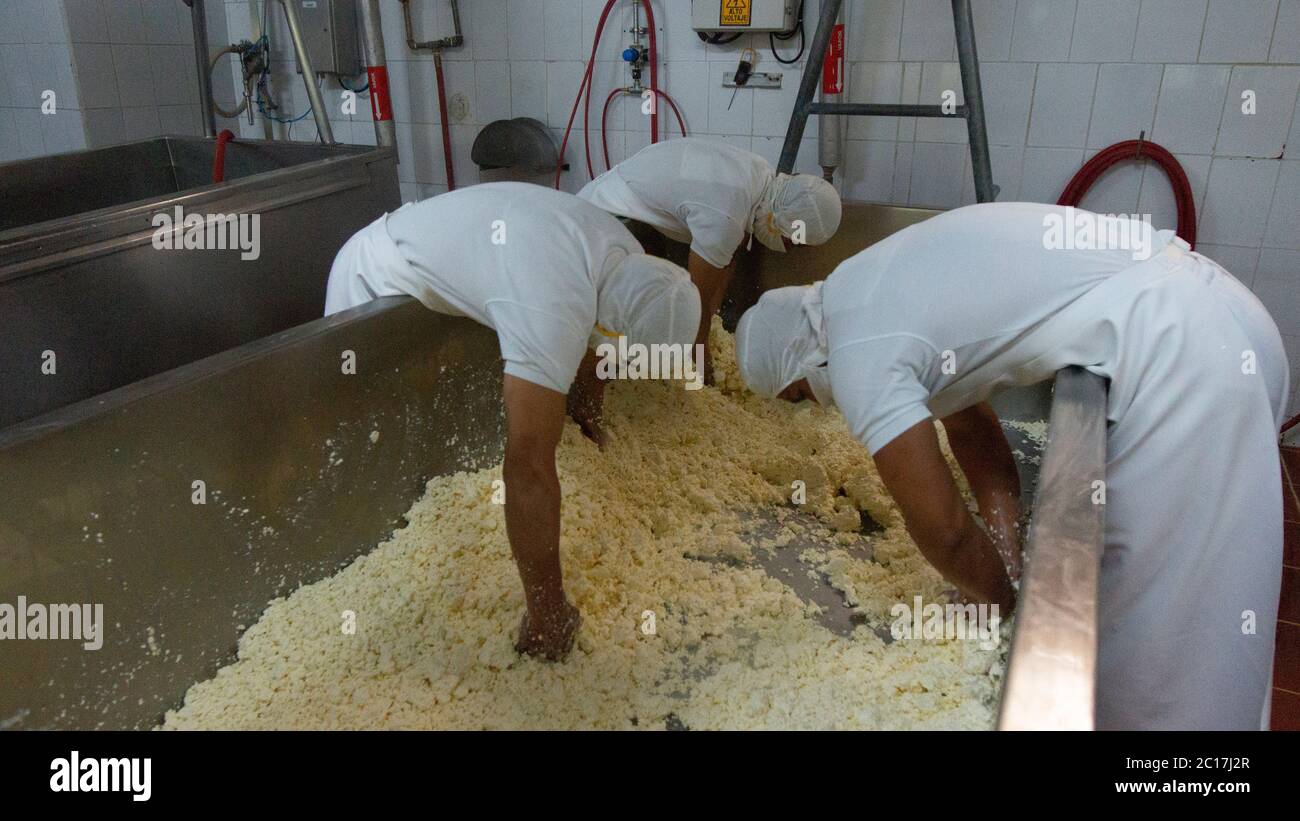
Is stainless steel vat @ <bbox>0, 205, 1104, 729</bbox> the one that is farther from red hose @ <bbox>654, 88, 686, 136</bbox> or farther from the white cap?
red hose @ <bbox>654, 88, 686, 136</bbox>

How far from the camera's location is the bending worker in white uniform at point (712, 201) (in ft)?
7.56

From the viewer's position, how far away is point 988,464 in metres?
1.79

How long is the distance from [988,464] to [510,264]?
1.03m

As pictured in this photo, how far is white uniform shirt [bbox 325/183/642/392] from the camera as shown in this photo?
1452 mm

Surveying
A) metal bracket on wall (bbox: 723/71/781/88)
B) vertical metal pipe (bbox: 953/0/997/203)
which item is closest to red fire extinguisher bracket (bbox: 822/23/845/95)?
metal bracket on wall (bbox: 723/71/781/88)

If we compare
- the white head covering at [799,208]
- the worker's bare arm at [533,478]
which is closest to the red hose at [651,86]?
the white head covering at [799,208]

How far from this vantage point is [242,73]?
393 centimetres

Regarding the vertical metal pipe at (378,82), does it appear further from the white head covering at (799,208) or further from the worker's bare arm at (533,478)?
the worker's bare arm at (533,478)

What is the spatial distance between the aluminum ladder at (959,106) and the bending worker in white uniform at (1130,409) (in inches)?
50.3

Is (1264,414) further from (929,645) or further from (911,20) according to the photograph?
(911,20)

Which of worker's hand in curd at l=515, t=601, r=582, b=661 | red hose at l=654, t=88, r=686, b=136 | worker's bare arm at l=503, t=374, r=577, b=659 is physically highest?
red hose at l=654, t=88, r=686, b=136

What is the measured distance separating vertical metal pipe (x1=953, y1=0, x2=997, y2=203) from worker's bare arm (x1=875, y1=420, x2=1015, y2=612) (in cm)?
159

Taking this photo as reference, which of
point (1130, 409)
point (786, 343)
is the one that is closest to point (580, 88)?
point (786, 343)

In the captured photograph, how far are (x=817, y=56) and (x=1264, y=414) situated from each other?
5.85 feet
